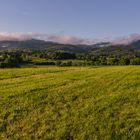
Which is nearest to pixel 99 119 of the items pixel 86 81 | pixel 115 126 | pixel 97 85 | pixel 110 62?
pixel 115 126

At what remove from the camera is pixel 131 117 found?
53.9 ft

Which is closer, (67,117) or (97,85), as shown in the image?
(67,117)

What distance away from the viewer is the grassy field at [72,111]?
588 inches

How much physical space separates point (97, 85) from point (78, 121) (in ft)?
24.4

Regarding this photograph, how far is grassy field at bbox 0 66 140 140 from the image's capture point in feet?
49.0

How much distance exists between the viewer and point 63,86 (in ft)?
75.2

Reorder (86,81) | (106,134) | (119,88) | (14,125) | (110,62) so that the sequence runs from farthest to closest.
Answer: (110,62) < (86,81) < (119,88) < (14,125) < (106,134)

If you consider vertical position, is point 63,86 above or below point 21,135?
above

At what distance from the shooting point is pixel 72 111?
17297 millimetres

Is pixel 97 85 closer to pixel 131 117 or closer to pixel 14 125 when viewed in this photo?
pixel 131 117

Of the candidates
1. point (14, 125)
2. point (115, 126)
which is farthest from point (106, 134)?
point (14, 125)

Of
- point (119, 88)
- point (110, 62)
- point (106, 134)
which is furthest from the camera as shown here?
point (110, 62)

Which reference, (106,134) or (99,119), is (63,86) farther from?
(106,134)

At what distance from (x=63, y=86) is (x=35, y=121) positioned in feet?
23.2
